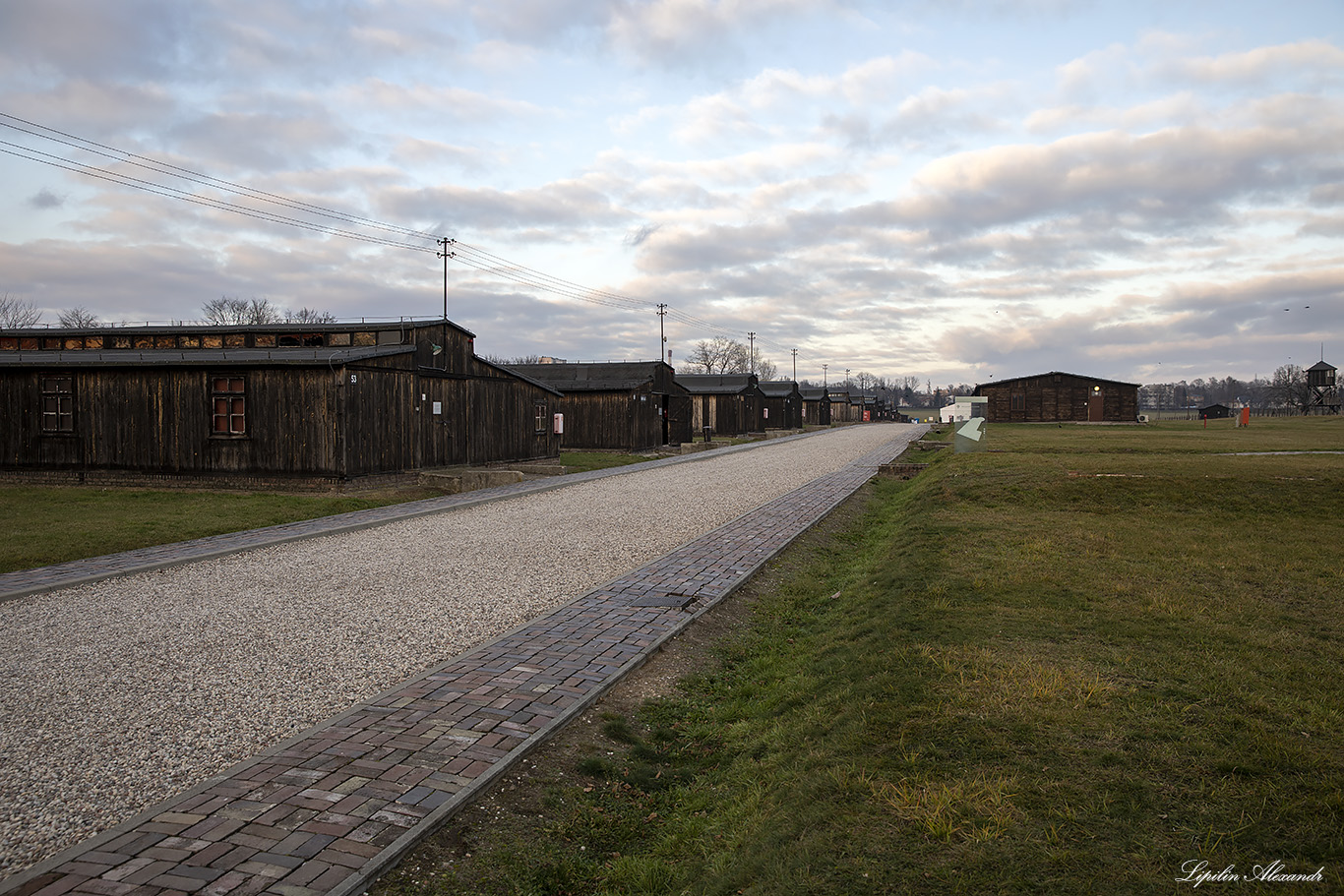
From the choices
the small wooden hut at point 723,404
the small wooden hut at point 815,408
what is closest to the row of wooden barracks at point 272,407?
the small wooden hut at point 723,404

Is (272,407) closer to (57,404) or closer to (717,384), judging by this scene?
(57,404)

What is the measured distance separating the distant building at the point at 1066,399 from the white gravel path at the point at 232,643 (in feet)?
201

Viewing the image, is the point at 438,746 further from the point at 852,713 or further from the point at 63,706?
the point at 63,706

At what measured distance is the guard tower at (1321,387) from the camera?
9306cm

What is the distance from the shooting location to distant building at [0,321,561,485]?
64.2 ft

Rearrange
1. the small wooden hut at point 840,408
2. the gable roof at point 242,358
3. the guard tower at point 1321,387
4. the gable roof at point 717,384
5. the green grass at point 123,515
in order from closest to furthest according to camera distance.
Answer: the green grass at point 123,515 → the gable roof at point 242,358 → the gable roof at point 717,384 → the guard tower at point 1321,387 → the small wooden hut at point 840,408

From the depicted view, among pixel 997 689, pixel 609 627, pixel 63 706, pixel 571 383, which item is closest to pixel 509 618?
pixel 609 627

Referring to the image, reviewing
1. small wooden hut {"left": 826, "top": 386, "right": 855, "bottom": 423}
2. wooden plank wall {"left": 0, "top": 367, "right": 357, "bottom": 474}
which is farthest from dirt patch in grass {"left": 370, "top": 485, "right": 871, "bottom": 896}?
small wooden hut {"left": 826, "top": 386, "right": 855, "bottom": 423}

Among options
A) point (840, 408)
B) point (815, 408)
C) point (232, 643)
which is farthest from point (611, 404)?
point (840, 408)

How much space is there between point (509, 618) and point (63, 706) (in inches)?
148

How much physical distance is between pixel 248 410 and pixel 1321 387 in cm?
11837

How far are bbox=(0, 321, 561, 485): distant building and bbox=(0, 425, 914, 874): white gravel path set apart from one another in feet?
21.5

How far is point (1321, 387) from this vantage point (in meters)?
95.2

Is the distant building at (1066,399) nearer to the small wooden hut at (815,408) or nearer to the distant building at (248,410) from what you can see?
the small wooden hut at (815,408)
